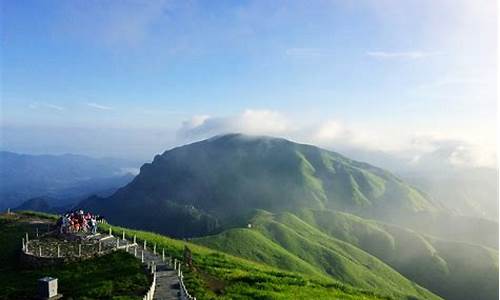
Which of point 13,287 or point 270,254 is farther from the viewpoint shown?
point 270,254

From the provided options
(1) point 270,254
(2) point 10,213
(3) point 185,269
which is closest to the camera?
(3) point 185,269

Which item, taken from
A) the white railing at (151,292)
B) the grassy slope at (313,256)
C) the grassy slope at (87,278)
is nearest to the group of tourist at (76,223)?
the grassy slope at (87,278)

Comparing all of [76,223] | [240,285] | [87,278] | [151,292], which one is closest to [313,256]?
[76,223]

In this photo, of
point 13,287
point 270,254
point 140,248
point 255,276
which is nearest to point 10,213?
point 140,248

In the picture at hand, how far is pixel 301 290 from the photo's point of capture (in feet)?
160

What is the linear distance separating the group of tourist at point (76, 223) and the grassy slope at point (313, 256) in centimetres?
6870

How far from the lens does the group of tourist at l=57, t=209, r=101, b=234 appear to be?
191 ft

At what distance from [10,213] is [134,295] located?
4990 cm

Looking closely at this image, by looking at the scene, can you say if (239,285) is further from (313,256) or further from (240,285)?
(313,256)

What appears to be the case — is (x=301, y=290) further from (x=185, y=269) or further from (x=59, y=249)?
(x=59, y=249)

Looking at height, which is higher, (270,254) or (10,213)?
(10,213)

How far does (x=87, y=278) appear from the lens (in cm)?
4278

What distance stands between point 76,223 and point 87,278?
18.3 m

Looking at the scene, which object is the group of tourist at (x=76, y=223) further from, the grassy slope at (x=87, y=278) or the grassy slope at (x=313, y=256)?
the grassy slope at (x=313, y=256)
